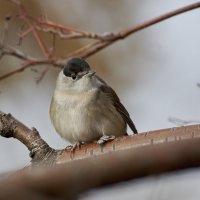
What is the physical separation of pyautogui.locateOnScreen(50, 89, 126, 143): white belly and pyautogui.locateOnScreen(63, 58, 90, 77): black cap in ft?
0.59

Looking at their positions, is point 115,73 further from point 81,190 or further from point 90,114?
point 81,190

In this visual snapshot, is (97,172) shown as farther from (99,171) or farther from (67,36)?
(67,36)

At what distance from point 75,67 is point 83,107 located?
32 centimetres

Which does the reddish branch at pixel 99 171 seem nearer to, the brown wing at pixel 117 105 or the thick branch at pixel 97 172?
the thick branch at pixel 97 172

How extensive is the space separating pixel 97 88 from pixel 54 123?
44 centimetres

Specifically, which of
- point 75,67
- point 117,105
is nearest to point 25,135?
point 75,67

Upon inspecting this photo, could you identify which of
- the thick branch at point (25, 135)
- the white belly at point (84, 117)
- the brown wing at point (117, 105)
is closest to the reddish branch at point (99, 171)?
the thick branch at point (25, 135)

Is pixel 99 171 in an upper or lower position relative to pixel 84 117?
lower

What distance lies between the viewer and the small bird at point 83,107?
3941mm

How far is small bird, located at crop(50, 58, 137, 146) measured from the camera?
394cm

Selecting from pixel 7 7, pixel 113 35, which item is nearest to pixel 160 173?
pixel 113 35

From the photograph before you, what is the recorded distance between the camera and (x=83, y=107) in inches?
158

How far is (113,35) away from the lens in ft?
9.17

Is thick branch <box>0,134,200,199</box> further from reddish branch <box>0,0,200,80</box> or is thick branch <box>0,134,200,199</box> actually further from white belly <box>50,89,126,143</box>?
white belly <box>50,89,126,143</box>
